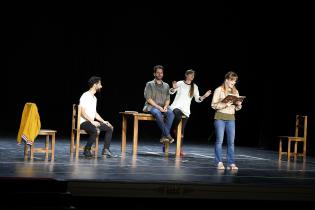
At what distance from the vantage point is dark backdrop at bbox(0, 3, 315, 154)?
12.5 meters

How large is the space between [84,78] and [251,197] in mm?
7974

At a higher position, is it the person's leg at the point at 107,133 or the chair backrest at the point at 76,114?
the chair backrest at the point at 76,114

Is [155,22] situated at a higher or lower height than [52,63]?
higher

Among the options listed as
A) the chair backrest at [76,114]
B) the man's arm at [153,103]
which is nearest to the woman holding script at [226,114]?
the man's arm at [153,103]

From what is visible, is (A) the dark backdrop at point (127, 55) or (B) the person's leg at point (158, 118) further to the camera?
(A) the dark backdrop at point (127, 55)

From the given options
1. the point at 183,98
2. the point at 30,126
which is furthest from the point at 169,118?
the point at 30,126

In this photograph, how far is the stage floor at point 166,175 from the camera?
534 cm

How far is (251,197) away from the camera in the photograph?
217 inches

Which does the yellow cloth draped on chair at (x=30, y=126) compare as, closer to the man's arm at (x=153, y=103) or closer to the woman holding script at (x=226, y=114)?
the man's arm at (x=153, y=103)

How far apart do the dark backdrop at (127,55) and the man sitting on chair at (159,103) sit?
3.47 meters

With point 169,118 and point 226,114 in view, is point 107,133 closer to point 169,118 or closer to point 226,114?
point 169,118

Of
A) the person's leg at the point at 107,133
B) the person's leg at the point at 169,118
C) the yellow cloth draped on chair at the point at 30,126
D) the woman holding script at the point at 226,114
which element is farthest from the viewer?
the person's leg at the point at 169,118

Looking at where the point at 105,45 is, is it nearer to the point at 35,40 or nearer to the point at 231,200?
the point at 35,40

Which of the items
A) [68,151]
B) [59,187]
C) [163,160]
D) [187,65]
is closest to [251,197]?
[59,187]
